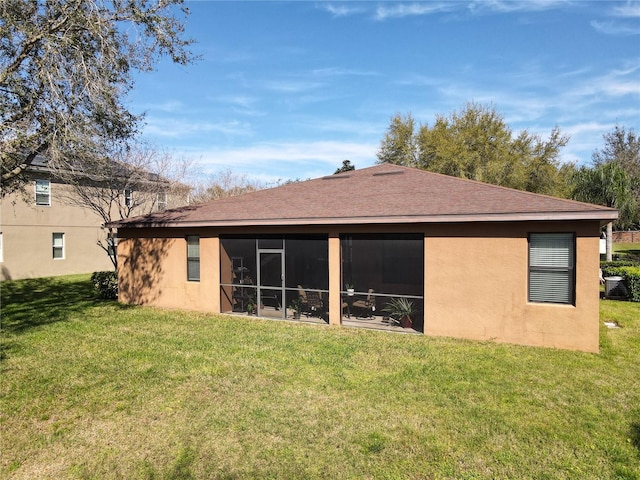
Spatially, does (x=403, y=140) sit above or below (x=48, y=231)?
above

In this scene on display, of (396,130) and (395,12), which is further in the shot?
(396,130)

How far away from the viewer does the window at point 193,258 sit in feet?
38.8

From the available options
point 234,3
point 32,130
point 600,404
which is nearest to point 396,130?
point 234,3

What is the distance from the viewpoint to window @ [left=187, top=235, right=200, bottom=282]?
1181 cm

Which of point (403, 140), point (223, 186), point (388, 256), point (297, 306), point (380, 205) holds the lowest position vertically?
point (297, 306)

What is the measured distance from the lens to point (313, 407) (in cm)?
515

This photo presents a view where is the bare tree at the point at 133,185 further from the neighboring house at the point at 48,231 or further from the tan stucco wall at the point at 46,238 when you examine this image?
the tan stucco wall at the point at 46,238

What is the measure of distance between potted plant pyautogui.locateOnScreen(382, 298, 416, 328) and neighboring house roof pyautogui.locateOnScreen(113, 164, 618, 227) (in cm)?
234

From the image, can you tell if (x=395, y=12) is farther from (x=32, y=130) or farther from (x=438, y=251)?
(x=32, y=130)

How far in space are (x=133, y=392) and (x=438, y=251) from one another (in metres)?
6.56

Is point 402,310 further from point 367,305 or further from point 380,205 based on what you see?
point 380,205

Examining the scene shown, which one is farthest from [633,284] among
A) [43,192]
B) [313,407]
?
[43,192]

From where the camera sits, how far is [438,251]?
8617mm

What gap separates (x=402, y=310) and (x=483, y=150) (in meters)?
25.2
